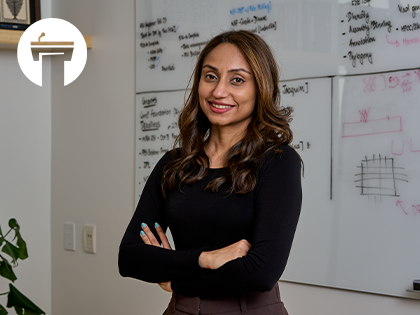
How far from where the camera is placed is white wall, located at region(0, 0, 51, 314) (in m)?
2.60

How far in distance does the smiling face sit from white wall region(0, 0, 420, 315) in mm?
1110

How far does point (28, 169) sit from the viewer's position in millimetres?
2658

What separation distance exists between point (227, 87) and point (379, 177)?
2.32 ft

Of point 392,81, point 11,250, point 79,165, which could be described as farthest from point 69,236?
point 392,81

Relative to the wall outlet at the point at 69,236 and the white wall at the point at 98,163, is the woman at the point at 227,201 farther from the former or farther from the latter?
the wall outlet at the point at 69,236

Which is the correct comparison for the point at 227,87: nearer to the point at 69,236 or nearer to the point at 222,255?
the point at 222,255

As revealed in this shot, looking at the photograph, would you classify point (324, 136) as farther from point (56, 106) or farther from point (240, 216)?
point (56, 106)

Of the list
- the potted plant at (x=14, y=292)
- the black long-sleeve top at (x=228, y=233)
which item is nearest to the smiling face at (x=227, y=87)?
the black long-sleeve top at (x=228, y=233)

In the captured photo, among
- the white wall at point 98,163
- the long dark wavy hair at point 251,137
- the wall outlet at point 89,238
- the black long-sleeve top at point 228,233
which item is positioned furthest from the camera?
the wall outlet at point 89,238

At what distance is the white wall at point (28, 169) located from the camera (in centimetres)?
260

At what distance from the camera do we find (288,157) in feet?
4.24

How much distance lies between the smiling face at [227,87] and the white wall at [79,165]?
3.64ft

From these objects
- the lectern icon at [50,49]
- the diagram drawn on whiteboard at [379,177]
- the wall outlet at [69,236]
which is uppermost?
the lectern icon at [50,49]

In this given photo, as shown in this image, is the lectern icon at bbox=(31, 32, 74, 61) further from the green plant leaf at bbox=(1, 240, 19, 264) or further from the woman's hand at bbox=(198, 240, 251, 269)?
the woman's hand at bbox=(198, 240, 251, 269)
